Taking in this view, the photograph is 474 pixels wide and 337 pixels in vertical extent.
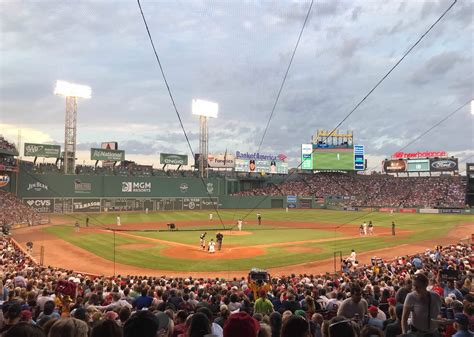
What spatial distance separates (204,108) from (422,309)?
72411 mm

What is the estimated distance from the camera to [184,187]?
7312 centimetres

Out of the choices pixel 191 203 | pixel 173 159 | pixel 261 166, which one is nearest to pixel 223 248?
pixel 191 203

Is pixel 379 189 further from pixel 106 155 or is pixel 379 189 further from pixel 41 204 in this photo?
pixel 41 204

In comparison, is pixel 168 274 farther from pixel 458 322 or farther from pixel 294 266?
pixel 458 322

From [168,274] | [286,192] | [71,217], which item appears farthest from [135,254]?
[286,192]

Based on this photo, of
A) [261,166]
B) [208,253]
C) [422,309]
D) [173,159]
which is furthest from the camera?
[261,166]

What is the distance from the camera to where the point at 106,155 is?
73000mm

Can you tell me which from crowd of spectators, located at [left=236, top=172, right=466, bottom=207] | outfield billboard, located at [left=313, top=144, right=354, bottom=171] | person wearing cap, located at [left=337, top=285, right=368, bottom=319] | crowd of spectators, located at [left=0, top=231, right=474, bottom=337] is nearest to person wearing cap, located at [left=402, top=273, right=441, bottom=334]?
crowd of spectators, located at [left=0, top=231, right=474, bottom=337]

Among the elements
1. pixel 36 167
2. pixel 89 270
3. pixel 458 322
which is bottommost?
pixel 89 270

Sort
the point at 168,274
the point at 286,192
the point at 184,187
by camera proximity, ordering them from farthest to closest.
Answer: the point at 286,192 → the point at 184,187 → the point at 168,274

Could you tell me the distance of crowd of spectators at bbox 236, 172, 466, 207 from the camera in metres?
72.8

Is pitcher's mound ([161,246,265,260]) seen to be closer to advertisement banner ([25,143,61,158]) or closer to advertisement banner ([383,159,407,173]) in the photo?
advertisement banner ([25,143,61,158])

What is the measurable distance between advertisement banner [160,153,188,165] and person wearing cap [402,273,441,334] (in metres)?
76.3

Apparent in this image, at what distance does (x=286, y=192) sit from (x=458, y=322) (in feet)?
271
